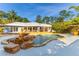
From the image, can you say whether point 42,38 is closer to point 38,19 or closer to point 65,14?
point 38,19

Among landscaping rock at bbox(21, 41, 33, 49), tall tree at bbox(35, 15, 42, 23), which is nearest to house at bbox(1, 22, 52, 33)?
tall tree at bbox(35, 15, 42, 23)

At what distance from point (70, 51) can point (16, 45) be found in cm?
53

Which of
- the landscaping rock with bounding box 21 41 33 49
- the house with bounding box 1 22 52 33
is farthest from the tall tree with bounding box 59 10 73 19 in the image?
the landscaping rock with bounding box 21 41 33 49

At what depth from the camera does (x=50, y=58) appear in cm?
168

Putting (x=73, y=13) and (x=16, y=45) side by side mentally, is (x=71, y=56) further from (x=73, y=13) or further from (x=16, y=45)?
(x=16, y=45)

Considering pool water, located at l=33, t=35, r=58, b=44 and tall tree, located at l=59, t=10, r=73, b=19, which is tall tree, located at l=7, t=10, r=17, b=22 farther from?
tall tree, located at l=59, t=10, r=73, b=19

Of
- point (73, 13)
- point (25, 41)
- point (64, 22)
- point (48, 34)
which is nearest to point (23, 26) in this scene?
point (25, 41)

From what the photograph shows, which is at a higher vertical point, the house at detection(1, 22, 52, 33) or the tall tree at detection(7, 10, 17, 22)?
the tall tree at detection(7, 10, 17, 22)

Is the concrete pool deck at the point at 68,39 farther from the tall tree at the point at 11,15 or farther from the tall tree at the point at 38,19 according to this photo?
the tall tree at the point at 11,15

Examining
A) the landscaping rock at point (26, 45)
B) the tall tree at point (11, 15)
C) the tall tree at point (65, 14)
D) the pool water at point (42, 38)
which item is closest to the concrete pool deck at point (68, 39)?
the pool water at point (42, 38)

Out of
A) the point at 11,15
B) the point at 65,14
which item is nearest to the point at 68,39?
the point at 65,14

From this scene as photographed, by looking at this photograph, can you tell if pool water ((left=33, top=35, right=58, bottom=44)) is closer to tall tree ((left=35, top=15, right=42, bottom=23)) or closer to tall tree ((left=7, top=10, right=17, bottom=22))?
tall tree ((left=35, top=15, right=42, bottom=23))

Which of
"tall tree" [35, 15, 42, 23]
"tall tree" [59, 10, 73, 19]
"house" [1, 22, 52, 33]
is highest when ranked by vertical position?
"tall tree" [59, 10, 73, 19]

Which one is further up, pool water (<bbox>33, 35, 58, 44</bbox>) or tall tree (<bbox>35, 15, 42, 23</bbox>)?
tall tree (<bbox>35, 15, 42, 23</bbox>)
